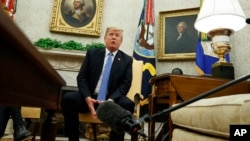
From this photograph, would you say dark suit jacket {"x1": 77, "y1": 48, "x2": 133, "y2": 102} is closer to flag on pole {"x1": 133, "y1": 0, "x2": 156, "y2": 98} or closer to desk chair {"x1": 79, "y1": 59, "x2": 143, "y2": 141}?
desk chair {"x1": 79, "y1": 59, "x2": 143, "y2": 141}

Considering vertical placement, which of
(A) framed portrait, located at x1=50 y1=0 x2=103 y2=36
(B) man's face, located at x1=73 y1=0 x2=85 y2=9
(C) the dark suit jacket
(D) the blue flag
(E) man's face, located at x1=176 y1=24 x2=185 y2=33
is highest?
(B) man's face, located at x1=73 y1=0 x2=85 y2=9

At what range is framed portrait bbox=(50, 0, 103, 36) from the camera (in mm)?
4773

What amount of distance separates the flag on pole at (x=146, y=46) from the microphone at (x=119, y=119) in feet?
10.7

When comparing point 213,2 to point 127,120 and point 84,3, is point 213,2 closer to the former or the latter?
point 127,120

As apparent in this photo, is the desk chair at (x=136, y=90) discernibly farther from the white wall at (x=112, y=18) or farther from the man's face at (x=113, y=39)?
the white wall at (x=112, y=18)

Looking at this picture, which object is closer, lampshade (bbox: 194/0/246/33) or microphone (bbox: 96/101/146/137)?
microphone (bbox: 96/101/146/137)

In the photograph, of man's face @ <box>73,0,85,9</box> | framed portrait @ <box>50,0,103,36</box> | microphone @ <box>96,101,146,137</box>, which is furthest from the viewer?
man's face @ <box>73,0,85,9</box>

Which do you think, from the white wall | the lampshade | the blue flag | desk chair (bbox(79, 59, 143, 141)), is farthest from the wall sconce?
the white wall

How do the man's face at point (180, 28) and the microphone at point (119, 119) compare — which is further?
the man's face at point (180, 28)

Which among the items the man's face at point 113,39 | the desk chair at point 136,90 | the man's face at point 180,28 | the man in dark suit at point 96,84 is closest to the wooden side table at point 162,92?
the desk chair at point 136,90

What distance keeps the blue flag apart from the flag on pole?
70 centimetres

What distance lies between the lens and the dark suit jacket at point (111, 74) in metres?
2.61

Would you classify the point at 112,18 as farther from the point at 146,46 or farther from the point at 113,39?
the point at 113,39

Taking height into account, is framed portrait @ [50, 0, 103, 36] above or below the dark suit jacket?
above
